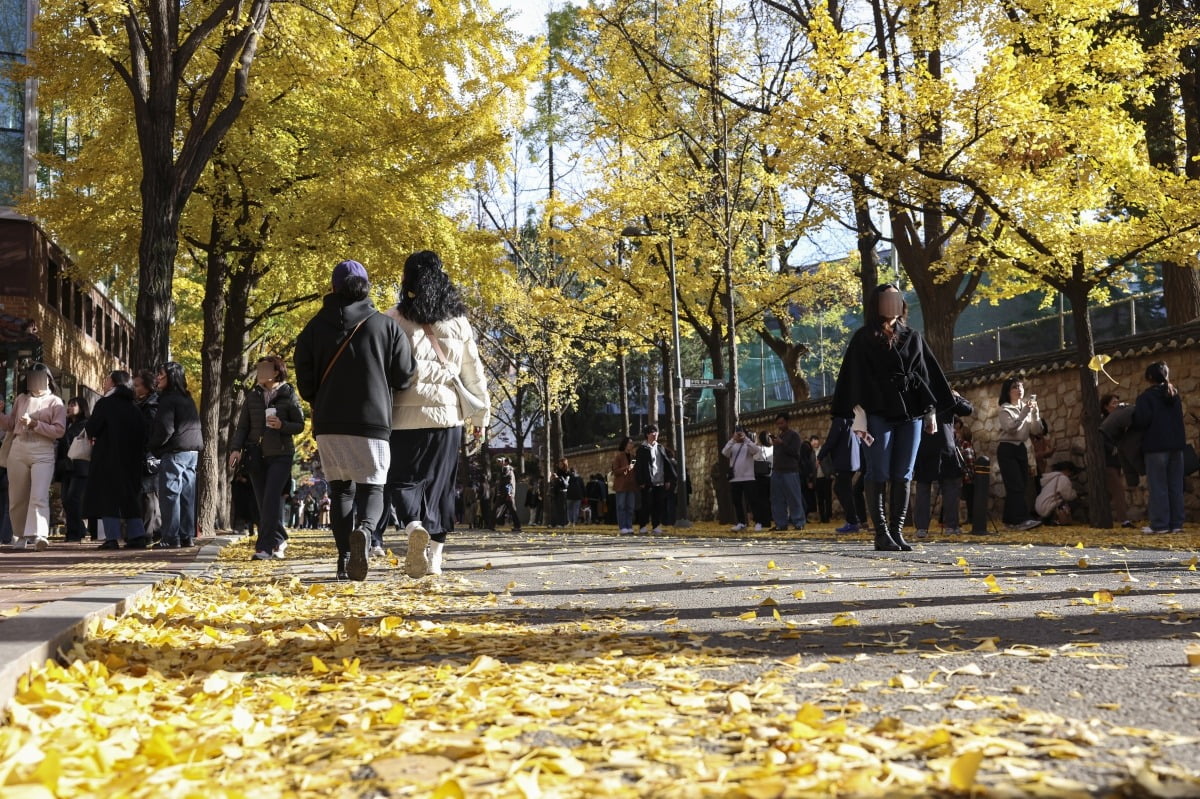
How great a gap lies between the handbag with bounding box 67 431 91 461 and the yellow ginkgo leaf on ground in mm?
14389

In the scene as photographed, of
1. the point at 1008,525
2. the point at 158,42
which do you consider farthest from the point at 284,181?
the point at 1008,525

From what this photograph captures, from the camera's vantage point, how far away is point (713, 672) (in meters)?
3.98

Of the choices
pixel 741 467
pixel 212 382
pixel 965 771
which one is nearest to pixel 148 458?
pixel 212 382

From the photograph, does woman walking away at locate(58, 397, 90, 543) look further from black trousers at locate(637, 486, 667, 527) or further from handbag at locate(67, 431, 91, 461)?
black trousers at locate(637, 486, 667, 527)

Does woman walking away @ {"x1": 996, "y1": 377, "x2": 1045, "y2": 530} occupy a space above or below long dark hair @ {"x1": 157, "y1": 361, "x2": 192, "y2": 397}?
below

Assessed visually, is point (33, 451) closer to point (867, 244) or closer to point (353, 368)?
point (353, 368)

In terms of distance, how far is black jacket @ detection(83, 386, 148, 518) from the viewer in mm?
12891

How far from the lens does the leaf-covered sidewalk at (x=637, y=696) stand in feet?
8.56

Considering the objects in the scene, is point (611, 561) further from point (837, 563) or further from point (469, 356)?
point (469, 356)

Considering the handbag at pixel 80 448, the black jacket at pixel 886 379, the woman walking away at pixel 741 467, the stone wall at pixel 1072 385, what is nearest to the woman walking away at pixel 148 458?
the handbag at pixel 80 448

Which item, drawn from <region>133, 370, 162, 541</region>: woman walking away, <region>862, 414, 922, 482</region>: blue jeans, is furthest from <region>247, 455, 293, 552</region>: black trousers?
<region>862, 414, 922, 482</region>: blue jeans

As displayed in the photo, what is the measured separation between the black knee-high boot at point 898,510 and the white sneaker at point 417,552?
3.74m

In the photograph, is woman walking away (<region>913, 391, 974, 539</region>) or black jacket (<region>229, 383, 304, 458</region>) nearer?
black jacket (<region>229, 383, 304, 458</region>)

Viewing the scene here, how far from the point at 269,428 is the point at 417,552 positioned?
12.1 feet
